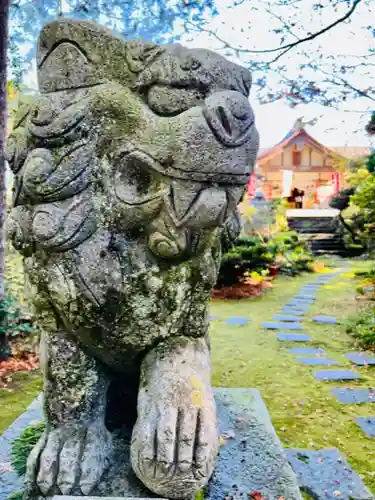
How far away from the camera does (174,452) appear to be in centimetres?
104

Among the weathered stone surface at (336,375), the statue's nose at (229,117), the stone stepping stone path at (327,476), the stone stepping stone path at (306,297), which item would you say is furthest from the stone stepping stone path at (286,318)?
the statue's nose at (229,117)

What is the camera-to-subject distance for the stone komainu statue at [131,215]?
102 centimetres

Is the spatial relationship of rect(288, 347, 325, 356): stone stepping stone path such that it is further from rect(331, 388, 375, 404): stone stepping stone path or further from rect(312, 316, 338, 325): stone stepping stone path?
rect(312, 316, 338, 325): stone stepping stone path

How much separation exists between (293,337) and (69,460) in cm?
384

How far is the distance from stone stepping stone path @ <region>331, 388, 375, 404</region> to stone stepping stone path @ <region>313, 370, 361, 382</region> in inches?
9.6

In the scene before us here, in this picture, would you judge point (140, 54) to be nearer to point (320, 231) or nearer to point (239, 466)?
point (239, 466)

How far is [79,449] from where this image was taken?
116 centimetres

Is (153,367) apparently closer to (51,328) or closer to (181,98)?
(51,328)

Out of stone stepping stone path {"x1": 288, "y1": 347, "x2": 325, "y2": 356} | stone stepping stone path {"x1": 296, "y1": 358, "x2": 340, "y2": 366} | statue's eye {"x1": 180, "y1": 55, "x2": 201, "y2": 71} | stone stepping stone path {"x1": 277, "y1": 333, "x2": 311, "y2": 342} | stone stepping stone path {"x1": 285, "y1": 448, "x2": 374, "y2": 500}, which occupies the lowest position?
stone stepping stone path {"x1": 277, "y1": 333, "x2": 311, "y2": 342}

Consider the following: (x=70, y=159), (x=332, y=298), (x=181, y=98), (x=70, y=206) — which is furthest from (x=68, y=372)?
(x=332, y=298)

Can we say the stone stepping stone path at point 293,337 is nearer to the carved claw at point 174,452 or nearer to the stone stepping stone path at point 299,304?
the stone stepping stone path at point 299,304

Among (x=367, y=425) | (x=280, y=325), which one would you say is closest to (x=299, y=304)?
(x=280, y=325)

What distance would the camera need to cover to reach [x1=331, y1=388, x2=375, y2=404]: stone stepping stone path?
3.11 m

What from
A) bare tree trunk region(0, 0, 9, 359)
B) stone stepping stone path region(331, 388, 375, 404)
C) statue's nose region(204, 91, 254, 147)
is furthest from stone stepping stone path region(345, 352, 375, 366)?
statue's nose region(204, 91, 254, 147)
